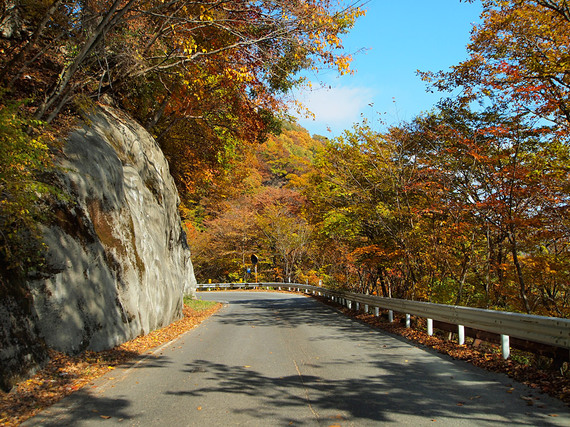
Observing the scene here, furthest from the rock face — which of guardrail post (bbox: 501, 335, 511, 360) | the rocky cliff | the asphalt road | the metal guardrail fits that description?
guardrail post (bbox: 501, 335, 511, 360)

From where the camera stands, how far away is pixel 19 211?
5.76 m

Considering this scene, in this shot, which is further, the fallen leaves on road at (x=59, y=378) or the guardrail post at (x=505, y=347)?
the guardrail post at (x=505, y=347)

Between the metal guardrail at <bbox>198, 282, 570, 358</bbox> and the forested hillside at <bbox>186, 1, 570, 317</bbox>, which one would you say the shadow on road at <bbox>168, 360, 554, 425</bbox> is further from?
the forested hillside at <bbox>186, 1, 570, 317</bbox>

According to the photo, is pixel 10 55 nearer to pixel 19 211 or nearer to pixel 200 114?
pixel 19 211

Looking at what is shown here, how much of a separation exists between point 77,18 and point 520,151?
1158 cm

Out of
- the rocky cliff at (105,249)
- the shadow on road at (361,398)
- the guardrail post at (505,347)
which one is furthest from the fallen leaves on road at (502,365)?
the rocky cliff at (105,249)

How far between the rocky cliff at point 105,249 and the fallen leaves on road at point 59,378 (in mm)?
268

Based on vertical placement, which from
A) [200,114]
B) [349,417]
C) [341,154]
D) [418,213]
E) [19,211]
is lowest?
[349,417]

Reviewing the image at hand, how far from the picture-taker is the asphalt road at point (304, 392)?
4.38m

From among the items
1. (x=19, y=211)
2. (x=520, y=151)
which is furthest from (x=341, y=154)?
(x=19, y=211)

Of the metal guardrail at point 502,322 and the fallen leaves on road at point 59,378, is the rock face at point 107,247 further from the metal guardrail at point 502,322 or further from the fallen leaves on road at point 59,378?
the metal guardrail at point 502,322

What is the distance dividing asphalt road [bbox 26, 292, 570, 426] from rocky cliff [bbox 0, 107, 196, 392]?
4.18 feet

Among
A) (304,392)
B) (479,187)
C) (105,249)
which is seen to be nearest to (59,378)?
(304,392)

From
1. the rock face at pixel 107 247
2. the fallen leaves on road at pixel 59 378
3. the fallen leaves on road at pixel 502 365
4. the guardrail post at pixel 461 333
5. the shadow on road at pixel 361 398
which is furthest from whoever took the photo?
the guardrail post at pixel 461 333
